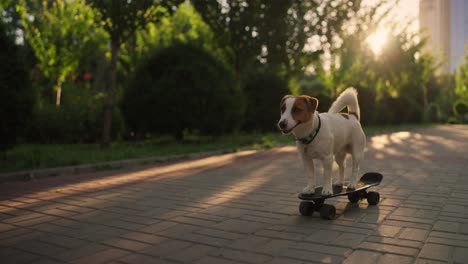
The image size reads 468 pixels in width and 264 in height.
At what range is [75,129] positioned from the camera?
53.0ft

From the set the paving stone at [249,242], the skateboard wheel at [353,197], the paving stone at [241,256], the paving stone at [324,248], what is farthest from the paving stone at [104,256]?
the skateboard wheel at [353,197]

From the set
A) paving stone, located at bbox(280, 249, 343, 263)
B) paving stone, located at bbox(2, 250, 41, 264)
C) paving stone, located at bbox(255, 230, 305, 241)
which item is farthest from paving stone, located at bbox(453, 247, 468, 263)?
paving stone, located at bbox(2, 250, 41, 264)

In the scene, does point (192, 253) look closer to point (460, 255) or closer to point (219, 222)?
point (219, 222)

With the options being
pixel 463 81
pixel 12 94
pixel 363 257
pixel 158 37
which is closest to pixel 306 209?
pixel 363 257

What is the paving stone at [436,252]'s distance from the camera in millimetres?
3508

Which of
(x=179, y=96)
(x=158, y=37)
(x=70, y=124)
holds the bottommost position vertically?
(x=70, y=124)

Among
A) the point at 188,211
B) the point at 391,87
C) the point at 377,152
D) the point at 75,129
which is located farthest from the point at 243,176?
the point at 391,87

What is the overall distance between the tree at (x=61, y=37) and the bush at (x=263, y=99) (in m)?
8.04

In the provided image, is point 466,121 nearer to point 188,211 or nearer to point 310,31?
point 310,31

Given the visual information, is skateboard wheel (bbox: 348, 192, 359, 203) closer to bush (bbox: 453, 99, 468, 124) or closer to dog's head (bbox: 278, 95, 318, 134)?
dog's head (bbox: 278, 95, 318, 134)

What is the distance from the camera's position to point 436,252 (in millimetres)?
3637

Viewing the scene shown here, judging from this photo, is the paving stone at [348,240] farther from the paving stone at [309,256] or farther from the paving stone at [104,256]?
the paving stone at [104,256]

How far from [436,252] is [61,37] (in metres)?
19.7

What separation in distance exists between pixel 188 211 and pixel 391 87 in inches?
1305
